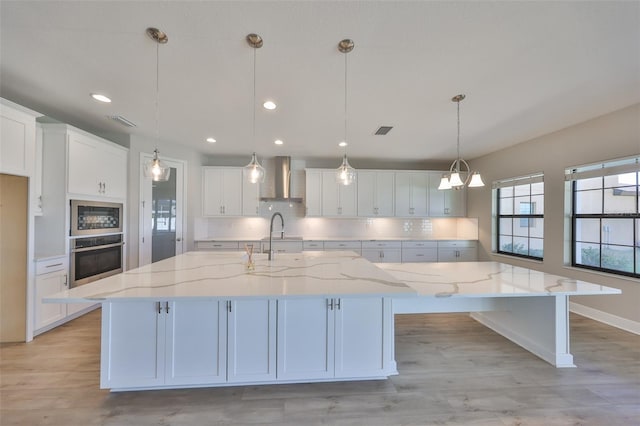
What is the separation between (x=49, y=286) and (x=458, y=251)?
20.8ft

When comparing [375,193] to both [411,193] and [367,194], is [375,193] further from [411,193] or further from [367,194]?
[411,193]

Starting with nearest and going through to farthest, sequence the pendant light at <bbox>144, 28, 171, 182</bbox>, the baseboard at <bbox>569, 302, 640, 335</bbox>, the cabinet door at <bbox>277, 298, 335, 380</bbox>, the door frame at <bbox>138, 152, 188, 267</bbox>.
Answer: the pendant light at <bbox>144, 28, 171, 182</bbox> → the cabinet door at <bbox>277, 298, 335, 380</bbox> → the baseboard at <bbox>569, 302, 640, 335</bbox> → the door frame at <bbox>138, 152, 188, 267</bbox>

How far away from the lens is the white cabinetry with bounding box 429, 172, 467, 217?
5.63m

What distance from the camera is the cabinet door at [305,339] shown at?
6.25ft

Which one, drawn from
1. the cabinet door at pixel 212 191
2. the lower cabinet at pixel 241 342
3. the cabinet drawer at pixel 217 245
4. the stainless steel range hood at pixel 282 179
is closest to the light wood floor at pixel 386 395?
the lower cabinet at pixel 241 342

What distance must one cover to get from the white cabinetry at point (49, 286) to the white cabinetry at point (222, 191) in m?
2.40

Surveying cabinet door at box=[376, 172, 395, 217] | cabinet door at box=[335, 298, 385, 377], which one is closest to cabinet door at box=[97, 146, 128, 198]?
cabinet door at box=[335, 298, 385, 377]

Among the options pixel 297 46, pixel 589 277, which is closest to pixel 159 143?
pixel 297 46

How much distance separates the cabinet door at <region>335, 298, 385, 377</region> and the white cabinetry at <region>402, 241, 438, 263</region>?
3.47 m

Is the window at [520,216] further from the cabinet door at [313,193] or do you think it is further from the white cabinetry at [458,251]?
the cabinet door at [313,193]

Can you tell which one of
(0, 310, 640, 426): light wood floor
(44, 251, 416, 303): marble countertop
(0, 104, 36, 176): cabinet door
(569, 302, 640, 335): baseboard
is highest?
(0, 104, 36, 176): cabinet door

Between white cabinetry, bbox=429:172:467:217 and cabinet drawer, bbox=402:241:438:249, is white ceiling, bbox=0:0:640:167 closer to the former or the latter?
white cabinetry, bbox=429:172:467:217

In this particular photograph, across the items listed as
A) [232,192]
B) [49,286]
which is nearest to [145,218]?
[49,286]

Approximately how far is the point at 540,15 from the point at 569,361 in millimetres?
2699
